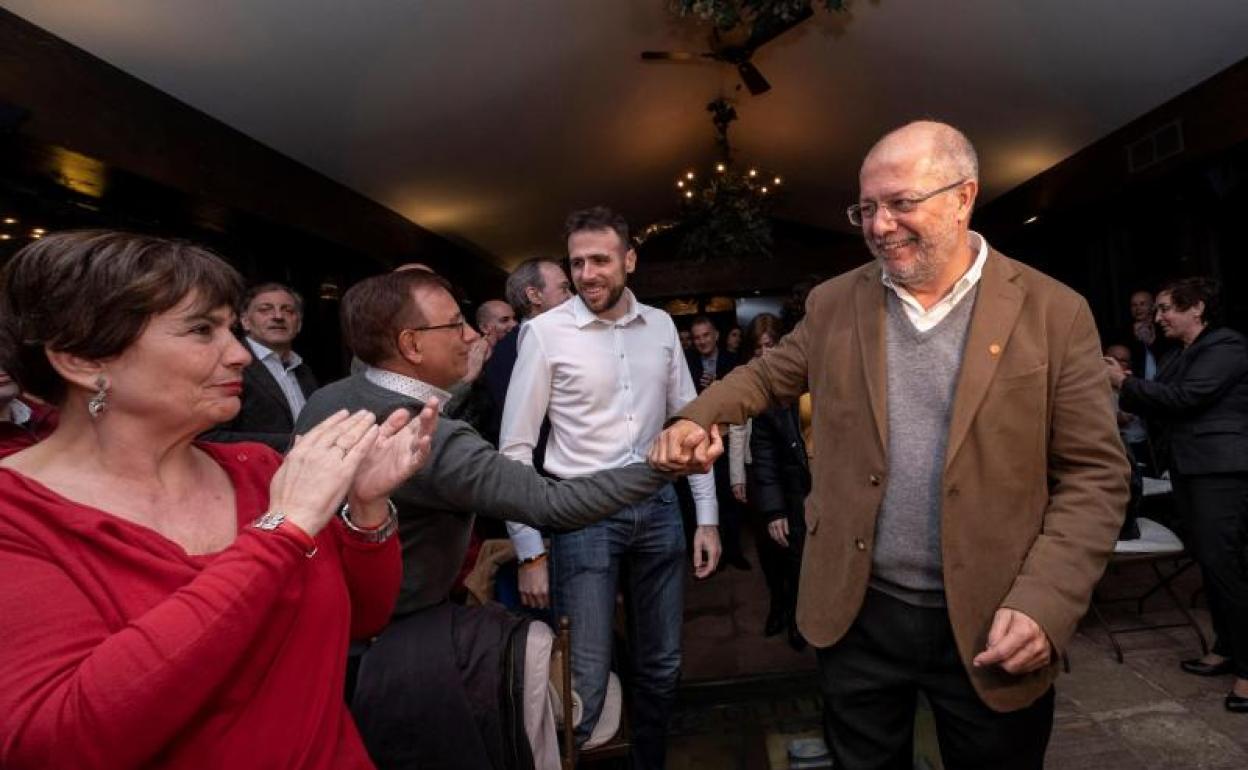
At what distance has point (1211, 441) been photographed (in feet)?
9.70

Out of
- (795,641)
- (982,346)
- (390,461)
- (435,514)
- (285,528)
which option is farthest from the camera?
(795,641)

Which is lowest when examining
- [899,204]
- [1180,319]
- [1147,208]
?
[1180,319]

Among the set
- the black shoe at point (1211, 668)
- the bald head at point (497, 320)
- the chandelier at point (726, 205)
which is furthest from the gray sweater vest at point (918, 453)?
the chandelier at point (726, 205)

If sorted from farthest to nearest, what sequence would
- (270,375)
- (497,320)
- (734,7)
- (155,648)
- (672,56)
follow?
(672,56) → (734,7) → (497,320) → (270,375) → (155,648)

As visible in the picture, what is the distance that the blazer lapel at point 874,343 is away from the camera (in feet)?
4.93

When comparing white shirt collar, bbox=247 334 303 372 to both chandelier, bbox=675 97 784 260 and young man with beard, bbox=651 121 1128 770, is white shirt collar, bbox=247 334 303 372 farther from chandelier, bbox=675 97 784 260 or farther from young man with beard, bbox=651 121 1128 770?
chandelier, bbox=675 97 784 260

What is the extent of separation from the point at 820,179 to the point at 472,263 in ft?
14.5

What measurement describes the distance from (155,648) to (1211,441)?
368 centimetres

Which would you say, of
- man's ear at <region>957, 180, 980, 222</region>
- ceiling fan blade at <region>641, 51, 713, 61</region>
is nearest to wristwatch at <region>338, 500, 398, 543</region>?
man's ear at <region>957, 180, 980, 222</region>

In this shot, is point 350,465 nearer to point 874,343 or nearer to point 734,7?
point 874,343

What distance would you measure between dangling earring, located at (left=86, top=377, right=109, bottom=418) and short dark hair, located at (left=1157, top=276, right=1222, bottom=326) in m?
3.77

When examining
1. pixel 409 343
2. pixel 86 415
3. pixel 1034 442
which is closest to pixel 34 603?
pixel 86 415

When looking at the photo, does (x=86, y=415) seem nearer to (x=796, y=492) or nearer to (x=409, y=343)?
(x=409, y=343)

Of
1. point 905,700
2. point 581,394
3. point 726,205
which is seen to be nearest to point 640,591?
point 581,394
